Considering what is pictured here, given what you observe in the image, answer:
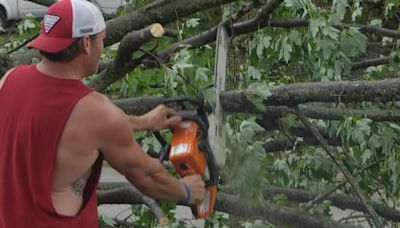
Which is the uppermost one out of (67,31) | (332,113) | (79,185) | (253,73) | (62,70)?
(67,31)

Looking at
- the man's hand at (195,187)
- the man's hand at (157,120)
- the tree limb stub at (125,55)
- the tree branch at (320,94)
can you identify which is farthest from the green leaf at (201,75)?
the man's hand at (195,187)

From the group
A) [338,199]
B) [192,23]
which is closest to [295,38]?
[192,23]

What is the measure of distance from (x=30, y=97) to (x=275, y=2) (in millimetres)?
1389

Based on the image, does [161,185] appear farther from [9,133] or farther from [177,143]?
[9,133]

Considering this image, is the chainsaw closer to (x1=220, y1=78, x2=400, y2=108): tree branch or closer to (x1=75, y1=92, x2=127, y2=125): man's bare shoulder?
(x1=220, y1=78, x2=400, y2=108): tree branch

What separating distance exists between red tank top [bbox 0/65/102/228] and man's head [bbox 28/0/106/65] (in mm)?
85

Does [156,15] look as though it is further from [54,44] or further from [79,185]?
[79,185]

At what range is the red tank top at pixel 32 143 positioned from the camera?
2270mm

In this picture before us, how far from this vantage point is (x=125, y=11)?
4.76 meters

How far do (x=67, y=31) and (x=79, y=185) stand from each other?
503mm

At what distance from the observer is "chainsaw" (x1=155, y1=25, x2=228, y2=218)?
2586 millimetres

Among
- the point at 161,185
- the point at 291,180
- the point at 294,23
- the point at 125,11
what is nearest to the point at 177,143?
the point at 161,185

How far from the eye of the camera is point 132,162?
7.82 feet

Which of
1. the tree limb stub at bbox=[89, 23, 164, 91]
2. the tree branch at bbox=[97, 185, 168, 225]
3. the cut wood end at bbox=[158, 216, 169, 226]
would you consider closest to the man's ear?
the tree limb stub at bbox=[89, 23, 164, 91]
